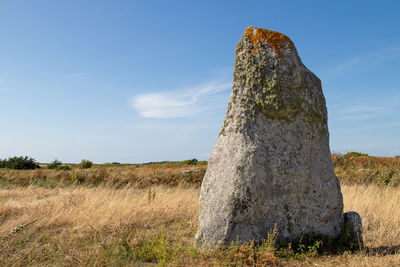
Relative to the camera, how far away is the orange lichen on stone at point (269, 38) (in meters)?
4.93

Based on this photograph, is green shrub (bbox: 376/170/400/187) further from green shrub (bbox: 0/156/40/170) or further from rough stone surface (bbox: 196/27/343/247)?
green shrub (bbox: 0/156/40/170)

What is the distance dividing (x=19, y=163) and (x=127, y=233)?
27776 millimetres

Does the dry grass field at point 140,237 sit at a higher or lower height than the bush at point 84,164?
lower

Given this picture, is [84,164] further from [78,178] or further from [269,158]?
[269,158]

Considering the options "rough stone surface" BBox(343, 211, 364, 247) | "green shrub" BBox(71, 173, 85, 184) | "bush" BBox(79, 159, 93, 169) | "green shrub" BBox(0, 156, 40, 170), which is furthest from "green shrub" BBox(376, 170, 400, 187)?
"bush" BBox(79, 159, 93, 169)

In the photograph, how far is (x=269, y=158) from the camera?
183 inches

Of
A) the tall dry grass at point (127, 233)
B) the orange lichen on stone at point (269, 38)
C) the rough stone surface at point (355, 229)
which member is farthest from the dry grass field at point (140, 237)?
the orange lichen on stone at point (269, 38)

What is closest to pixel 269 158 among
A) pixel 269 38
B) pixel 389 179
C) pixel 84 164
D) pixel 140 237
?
pixel 269 38

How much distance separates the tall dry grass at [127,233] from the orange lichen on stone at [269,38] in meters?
3.29

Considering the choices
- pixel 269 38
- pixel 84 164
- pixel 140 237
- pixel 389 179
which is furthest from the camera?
pixel 84 164

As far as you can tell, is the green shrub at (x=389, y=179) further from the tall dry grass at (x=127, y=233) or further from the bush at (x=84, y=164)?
the bush at (x=84, y=164)

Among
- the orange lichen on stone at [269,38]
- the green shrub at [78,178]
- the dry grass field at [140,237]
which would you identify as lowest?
the dry grass field at [140,237]

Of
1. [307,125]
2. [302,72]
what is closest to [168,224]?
[307,125]

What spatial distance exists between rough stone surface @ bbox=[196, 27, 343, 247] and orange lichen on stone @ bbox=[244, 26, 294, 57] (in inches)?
0.6
